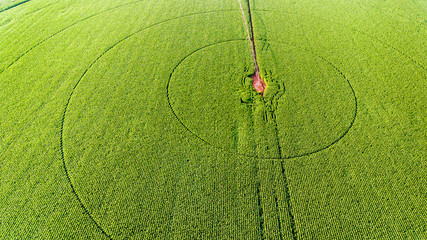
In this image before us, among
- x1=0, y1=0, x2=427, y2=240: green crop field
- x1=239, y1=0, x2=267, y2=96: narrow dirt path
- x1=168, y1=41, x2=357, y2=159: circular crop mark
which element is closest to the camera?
x1=0, y1=0, x2=427, y2=240: green crop field

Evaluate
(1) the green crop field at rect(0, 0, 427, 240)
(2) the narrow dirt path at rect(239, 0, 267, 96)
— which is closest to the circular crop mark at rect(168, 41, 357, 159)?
(1) the green crop field at rect(0, 0, 427, 240)

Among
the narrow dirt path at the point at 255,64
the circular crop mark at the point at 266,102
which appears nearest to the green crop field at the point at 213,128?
the circular crop mark at the point at 266,102

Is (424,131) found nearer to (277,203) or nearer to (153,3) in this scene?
(277,203)

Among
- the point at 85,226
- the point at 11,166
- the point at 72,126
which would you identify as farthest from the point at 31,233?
the point at 72,126

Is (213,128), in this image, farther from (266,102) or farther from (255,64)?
(255,64)

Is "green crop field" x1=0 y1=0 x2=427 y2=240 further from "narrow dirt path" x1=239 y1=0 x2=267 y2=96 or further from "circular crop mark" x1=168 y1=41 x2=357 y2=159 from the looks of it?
"narrow dirt path" x1=239 y1=0 x2=267 y2=96

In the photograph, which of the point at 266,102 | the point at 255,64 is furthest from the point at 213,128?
the point at 255,64
